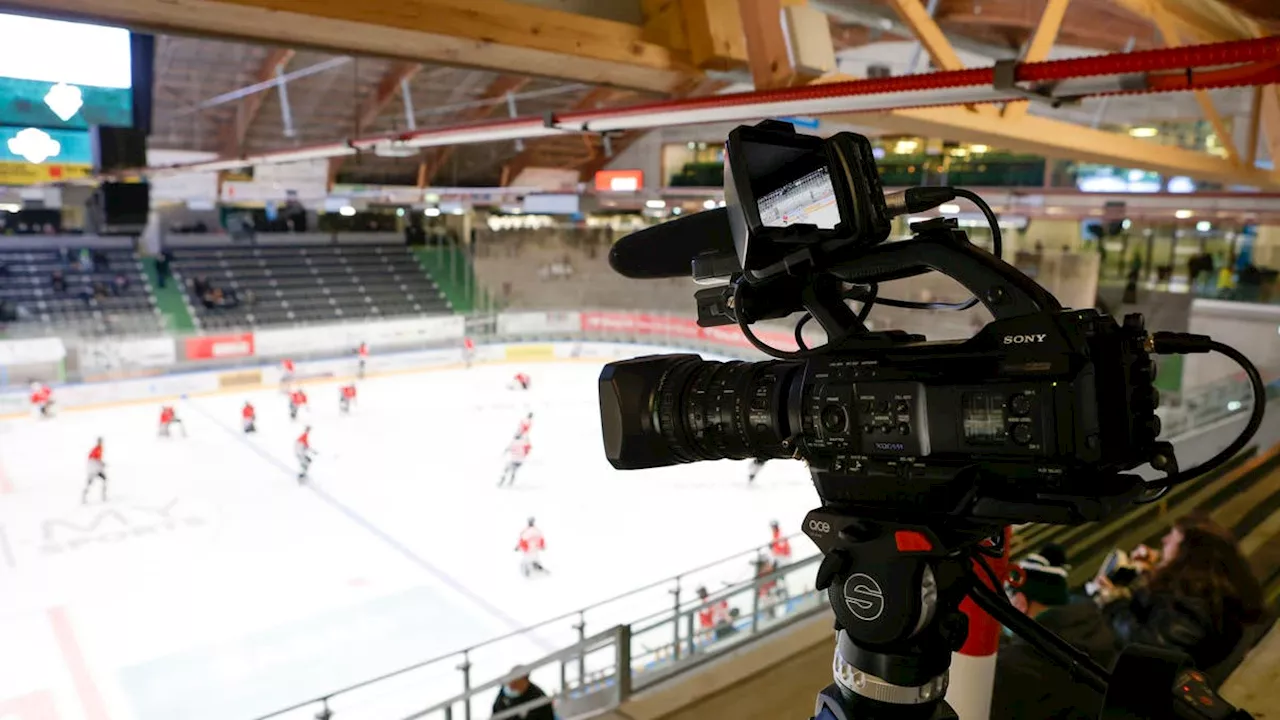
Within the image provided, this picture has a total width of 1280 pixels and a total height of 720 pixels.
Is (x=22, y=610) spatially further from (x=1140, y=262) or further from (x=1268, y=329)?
(x=1140, y=262)

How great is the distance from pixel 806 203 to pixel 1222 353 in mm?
435

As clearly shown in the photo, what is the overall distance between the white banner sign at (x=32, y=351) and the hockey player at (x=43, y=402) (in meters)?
0.60

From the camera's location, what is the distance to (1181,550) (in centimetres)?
219

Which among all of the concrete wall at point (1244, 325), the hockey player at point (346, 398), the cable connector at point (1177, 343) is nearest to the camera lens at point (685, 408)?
the cable connector at point (1177, 343)

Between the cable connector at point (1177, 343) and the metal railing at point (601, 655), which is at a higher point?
the cable connector at point (1177, 343)

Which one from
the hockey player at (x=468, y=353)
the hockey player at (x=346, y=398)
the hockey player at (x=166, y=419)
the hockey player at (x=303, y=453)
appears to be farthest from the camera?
the hockey player at (x=468, y=353)

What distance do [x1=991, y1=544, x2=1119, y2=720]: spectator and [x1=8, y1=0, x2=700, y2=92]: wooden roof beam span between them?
61.8 inches

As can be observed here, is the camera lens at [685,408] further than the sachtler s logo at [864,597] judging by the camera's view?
Yes

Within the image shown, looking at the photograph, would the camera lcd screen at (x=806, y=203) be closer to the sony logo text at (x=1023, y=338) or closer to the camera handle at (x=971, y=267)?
the camera handle at (x=971, y=267)

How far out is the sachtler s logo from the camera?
0.95m

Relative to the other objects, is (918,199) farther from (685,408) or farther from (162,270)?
(162,270)

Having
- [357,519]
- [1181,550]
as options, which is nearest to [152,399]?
[357,519]

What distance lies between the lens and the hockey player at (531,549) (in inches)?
255

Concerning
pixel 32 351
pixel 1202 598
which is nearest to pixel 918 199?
pixel 1202 598
